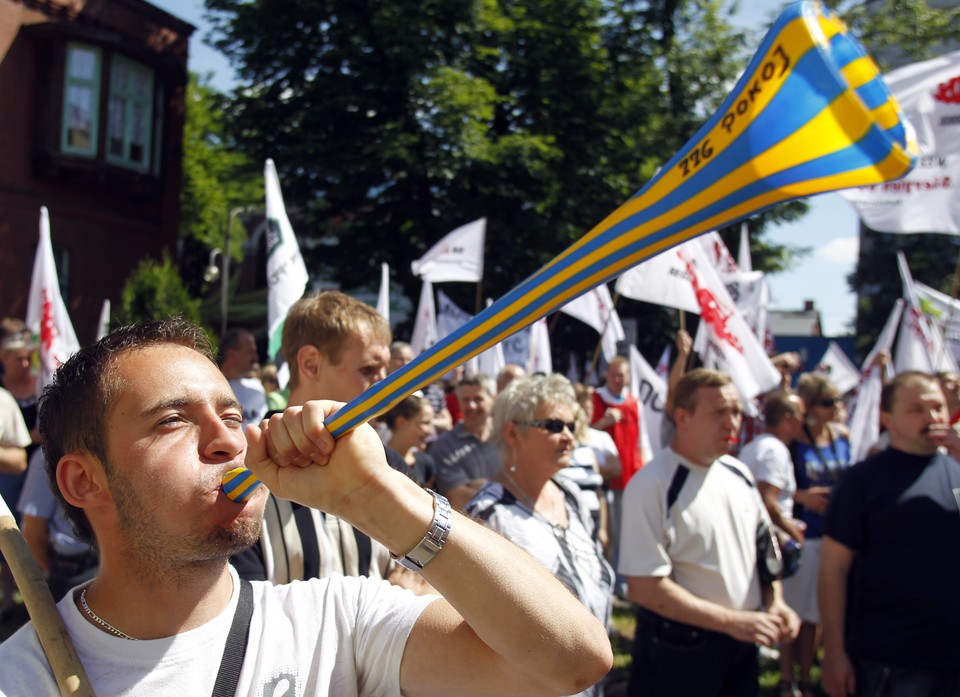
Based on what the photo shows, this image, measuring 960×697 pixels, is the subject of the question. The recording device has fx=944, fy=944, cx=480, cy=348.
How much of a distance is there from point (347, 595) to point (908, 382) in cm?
341

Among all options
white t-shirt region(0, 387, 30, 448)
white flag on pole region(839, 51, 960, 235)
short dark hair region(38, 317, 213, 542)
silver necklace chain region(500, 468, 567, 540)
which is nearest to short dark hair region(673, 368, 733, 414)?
silver necklace chain region(500, 468, 567, 540)

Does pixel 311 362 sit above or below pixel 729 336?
below

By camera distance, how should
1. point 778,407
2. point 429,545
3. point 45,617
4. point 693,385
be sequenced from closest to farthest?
point 429,545
point 45,617
point 693,385
point 778,407

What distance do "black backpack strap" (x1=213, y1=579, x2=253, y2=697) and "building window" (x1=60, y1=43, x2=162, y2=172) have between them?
65.1 feet

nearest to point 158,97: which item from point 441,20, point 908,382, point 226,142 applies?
point 226,142

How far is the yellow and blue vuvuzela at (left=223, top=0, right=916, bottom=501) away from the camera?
1.04 meters

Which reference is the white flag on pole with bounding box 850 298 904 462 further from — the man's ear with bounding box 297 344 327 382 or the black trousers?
the man's ear with bounding box 297 344 327 382

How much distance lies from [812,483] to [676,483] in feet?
9.24

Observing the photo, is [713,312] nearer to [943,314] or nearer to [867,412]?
[867,412]

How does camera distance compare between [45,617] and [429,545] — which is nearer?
[429,545]

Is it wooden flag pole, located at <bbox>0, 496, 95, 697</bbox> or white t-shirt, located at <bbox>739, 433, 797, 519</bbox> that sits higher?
wooden flag pole, located at <bbox>0, 496, 95, 697</bbox>

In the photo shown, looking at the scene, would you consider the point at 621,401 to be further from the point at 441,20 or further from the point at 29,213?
the point at 29,213

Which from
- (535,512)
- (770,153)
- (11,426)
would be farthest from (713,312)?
(770,153)

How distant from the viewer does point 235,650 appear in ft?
5.60
